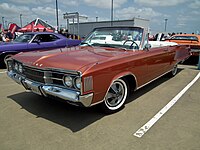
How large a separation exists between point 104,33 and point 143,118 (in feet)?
7.19

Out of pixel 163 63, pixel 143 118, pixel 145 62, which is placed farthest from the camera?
pixel 163 63

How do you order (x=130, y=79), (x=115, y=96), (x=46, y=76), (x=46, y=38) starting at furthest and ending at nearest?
(x=46, y=38), (x=130, y=79), (x=115, y=96), (x=46, y=76)

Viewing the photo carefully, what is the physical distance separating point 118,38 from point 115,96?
138 centimetres

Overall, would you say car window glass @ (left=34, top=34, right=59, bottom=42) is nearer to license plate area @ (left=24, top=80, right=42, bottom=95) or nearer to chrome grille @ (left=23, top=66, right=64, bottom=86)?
license plate area @ (left=24, top=80, right=42, bottom=95)

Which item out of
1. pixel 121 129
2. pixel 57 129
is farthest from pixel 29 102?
pixel 121 129

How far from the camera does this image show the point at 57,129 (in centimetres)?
262

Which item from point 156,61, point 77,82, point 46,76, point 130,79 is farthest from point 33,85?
point 156,61

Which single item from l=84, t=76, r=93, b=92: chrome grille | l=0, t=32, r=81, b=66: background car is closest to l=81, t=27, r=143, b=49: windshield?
l=84, t=76, r=93, b=92: chrome grille

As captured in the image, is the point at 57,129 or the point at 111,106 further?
the point at 111,106

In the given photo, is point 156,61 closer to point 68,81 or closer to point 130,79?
point 130,79

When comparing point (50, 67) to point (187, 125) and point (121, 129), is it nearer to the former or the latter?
point (121, 129)

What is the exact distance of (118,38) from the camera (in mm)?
3812

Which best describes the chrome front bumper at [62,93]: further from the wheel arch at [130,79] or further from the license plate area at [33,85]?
the wheel arch at [130,79]

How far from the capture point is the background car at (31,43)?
6703mm
